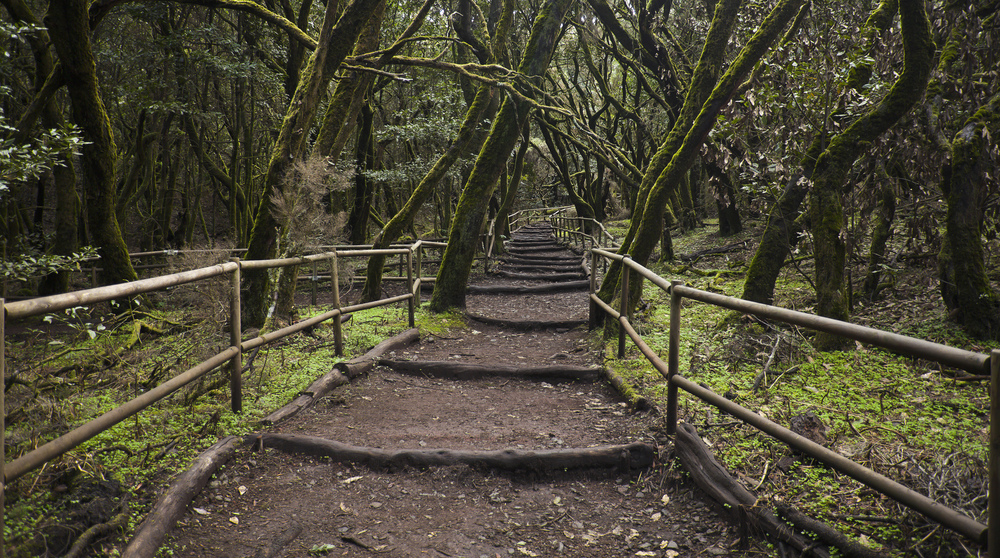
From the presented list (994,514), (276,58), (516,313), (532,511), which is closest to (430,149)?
(276,58)

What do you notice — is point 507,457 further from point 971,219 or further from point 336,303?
point 971,219

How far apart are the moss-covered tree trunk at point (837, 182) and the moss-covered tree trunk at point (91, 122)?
22.1 ft

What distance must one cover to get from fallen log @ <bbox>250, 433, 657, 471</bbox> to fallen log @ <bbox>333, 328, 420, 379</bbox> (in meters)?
1.51

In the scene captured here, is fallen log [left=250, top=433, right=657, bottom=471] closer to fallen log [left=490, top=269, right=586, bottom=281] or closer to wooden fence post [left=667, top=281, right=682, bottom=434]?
wooden fence post [left=667, top=281, right=682, bottom=434]

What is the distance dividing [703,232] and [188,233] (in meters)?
15.9

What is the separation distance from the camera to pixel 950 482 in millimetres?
2205

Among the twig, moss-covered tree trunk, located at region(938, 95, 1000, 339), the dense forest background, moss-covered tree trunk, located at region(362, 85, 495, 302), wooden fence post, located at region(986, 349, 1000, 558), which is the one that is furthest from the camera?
moss-covered tree trunk, located at region(362, 85, 495, 302)

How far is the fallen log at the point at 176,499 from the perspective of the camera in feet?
7.55

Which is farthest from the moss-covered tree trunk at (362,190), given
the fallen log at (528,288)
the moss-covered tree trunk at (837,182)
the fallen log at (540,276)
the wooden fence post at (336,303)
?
the moss-covered tree trunk at (837,182)

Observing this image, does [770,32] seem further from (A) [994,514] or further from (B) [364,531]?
(B) [364,531]

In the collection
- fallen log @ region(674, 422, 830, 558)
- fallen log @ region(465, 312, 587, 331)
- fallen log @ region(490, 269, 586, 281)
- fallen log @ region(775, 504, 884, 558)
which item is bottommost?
fallen log @ region(465, 312, 587, 331)

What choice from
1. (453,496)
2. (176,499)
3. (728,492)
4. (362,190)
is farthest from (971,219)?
(362,190)

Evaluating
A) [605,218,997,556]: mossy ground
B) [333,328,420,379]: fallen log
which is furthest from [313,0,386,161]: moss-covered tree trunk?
[605,218,997,556]: mossy ground

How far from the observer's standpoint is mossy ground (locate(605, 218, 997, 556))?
7.29 ft
